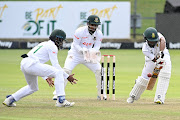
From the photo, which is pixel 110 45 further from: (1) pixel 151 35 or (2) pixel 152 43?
(1) pixel 151 35

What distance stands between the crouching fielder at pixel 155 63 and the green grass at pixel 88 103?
0.78 ft

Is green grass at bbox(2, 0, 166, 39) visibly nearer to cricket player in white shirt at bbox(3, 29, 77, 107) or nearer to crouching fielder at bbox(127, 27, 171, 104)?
crouching fielder at bbox(127, 27, 171, 104)

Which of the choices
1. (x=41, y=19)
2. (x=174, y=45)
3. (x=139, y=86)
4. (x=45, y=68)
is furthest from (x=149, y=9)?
(x=45, y=68)

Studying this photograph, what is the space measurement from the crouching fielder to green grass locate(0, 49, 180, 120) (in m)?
0.24

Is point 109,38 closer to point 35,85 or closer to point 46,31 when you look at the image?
point 46,31

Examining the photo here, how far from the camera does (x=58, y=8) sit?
2477 centimetres

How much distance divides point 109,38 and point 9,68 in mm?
8544

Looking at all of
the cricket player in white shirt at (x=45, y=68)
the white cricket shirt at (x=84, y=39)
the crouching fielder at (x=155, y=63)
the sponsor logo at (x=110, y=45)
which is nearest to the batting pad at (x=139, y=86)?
the crouching fielder at (x=155, y=63)

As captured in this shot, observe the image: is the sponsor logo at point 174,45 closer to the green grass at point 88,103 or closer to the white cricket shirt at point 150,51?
the green grass at point 88,103

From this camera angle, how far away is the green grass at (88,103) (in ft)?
26.7

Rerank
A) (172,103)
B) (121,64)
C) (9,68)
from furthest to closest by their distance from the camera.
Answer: (121,64)
(9,68)
(172,103)

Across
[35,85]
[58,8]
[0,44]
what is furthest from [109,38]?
[35,85]

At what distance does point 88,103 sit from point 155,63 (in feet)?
4.84

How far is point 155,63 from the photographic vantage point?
391 inches
